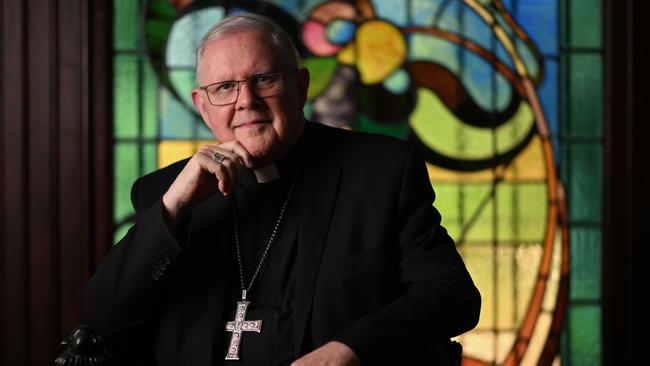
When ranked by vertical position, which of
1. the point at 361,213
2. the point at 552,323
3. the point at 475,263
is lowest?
the point at 552,323

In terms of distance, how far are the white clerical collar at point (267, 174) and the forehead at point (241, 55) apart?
0.34 m

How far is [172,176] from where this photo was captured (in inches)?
109

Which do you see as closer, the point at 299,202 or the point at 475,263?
the point at 299,202

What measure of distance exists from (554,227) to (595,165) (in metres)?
0.35

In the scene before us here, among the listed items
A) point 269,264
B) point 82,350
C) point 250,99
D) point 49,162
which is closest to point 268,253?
point 269,264

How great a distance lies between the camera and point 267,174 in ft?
8.93

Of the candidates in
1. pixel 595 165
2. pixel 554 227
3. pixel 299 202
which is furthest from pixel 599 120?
pixel 299 202

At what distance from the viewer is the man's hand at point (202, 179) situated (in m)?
2.42

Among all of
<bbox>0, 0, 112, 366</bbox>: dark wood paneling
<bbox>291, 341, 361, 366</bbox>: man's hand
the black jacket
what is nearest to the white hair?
the black jacket

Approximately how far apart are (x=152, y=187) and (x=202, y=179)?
38cm

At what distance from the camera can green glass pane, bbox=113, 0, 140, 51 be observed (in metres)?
3.89

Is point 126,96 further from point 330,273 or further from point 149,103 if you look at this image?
point 330,273

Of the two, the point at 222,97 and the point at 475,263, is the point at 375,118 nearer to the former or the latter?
the point at 475,263

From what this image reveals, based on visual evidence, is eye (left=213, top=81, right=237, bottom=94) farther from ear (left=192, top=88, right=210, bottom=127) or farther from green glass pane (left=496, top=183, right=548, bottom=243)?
green glass pane (left=496, top=183, right=548, bottom=243)
